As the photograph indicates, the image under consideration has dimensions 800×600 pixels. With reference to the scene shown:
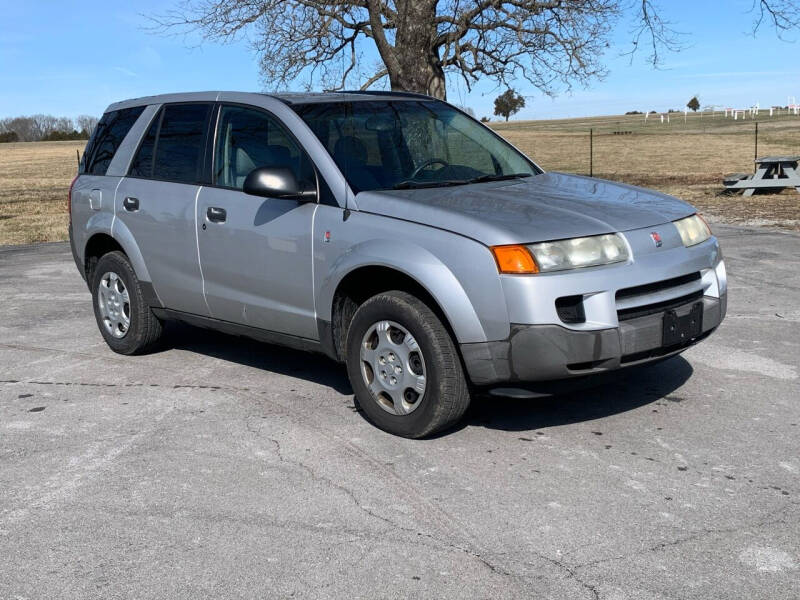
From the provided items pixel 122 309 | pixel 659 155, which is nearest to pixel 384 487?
pixel 122 309

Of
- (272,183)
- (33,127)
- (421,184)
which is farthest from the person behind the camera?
(33,127)

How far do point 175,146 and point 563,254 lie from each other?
3063 millimetres

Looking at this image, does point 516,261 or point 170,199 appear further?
point 170,199

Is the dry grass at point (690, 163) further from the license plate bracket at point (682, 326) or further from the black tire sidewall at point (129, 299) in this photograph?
the black tire sidewall at point (129, 299)

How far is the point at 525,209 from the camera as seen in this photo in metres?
4.80

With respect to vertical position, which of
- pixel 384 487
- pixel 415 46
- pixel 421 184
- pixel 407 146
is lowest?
pixel 384 487

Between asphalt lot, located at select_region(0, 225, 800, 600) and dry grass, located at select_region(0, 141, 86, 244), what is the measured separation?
Result: 35.9 ft

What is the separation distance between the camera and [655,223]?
4898mm

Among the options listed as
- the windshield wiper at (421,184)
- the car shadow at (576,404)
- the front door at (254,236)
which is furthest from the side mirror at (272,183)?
the car shadow at (576,404)

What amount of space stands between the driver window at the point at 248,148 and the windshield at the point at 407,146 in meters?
0.19

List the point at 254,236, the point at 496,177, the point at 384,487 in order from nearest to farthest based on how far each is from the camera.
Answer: the point at 384,487 → the point at 254,236 → the point at 496,177

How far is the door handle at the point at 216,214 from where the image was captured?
5789 mm

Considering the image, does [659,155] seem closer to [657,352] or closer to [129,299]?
[129,299]

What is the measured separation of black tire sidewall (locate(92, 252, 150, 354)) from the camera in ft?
Result: 21.9
